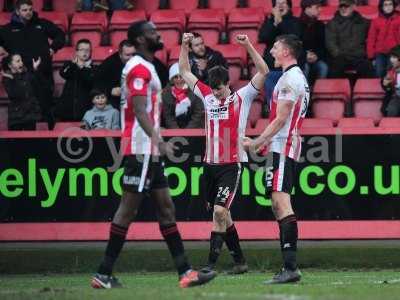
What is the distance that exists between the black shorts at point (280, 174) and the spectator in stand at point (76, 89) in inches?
204

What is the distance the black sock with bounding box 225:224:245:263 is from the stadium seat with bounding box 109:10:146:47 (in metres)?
5.70

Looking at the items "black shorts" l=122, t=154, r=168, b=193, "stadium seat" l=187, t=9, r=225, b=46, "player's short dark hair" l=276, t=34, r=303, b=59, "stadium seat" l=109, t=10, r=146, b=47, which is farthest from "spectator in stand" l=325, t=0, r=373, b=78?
"black shorts" l=122, t=154, r=168, b=193

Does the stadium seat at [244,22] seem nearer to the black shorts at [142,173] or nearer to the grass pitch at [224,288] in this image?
the grass pitch at [224,288]

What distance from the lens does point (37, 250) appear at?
14.7m

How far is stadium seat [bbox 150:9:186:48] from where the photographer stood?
17922 millimetres

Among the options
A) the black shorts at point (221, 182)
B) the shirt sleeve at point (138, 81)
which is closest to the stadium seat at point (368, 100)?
the black shorts at point (221, 182)

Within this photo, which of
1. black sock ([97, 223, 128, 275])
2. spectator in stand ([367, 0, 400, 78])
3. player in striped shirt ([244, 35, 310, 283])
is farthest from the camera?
spectator in stand ([367, 0, 400, 78])

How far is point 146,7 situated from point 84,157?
16.6ft

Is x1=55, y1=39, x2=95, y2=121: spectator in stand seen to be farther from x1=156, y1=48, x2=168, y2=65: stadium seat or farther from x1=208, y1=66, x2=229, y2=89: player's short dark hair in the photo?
x1=208, y1=66, x2=229, y2=89: player's short dark hair

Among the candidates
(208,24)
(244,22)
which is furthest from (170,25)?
(244,22)

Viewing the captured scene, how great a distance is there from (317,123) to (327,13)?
3.61m

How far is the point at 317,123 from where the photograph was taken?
15078mm

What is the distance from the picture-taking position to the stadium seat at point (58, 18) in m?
18.5

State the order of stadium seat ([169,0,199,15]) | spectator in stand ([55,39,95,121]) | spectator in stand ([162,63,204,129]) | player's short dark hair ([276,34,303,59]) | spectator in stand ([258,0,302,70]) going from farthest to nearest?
stadium seat ([169,0,199,15]) < spectator in stand ([258,0,302,70]) < spectator in stand ([55,39,95,121]) < spectator in stand ([162,63,204,129]) < player's short dark hair ([276,34,303,59])
